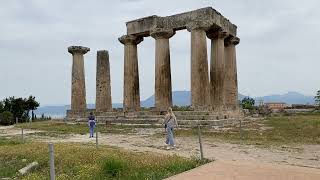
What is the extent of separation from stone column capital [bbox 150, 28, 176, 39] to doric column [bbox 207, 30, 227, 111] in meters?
3.28

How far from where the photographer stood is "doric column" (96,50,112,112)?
43.6 meters

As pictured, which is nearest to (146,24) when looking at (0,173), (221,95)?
(221,95)

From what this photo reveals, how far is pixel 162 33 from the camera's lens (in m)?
36.8

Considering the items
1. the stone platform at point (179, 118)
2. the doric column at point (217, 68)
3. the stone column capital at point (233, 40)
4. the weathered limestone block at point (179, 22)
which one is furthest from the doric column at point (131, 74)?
the stone column capital at point (233, 40)

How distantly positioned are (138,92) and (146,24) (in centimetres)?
656

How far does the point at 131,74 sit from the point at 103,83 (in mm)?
4688

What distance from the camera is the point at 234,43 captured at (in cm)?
4197

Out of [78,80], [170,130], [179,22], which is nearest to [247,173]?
[170,130]

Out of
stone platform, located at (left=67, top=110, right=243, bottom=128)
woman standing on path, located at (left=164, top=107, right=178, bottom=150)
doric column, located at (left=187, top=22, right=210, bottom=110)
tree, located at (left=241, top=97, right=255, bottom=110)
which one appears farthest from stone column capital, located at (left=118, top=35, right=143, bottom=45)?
tree, located at (left=241, top=97, right=255, bottom=110)

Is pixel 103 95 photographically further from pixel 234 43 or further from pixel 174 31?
pixel 234 43

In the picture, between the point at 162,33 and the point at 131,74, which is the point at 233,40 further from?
the point at 131,74

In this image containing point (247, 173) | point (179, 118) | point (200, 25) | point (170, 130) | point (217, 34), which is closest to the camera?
point (247, 173)

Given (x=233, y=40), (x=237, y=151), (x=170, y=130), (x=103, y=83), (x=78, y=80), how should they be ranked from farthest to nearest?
(x=78, y=80)
(x=103, y=83)
(x=233, y=40)
(x=170, y=130)
(x=237, y=151)

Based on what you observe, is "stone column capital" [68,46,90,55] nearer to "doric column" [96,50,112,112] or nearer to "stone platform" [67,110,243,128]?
"doric column" [96,50,112,112]
